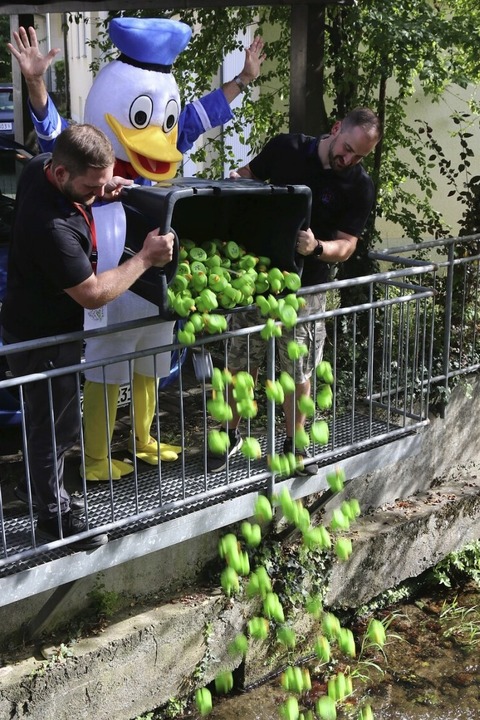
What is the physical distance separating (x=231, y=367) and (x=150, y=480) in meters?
0.74

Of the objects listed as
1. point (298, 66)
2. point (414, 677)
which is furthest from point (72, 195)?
A: point (414, 677)

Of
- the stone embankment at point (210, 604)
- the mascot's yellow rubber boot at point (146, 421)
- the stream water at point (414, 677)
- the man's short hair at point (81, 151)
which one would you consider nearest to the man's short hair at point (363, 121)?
the man's short hair at point (81, 151)

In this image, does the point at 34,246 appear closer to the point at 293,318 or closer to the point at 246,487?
the point at 293,318

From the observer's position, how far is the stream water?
4.52m

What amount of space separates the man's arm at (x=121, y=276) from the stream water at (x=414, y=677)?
85.2 inches

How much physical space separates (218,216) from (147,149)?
0.47 m

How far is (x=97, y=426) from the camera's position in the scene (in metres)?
4.17

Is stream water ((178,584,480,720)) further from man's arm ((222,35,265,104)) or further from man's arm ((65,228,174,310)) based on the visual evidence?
man's arm ((222,35,265,104))

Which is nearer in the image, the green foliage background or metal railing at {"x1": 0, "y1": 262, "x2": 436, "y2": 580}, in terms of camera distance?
metal railing at {"x1": 0, "y1": 262, "x2": 436, "y2": 580}

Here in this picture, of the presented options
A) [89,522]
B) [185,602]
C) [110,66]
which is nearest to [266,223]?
[110,66]

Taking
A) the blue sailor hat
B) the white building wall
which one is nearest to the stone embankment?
the blue sailor hat

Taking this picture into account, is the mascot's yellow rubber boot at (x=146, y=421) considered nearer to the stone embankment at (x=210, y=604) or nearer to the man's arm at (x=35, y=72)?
the stone embankment at (x=210, y=604)

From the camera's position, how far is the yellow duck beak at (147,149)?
4.29 metres

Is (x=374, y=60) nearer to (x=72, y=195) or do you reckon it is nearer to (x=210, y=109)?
(x=210, y=109)
